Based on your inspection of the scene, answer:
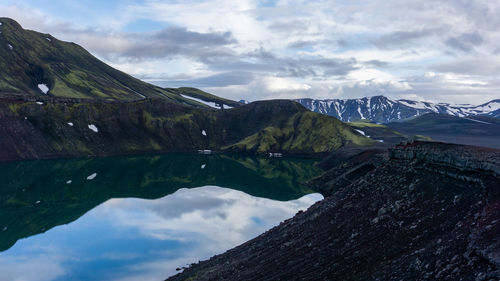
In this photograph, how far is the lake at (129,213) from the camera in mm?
49906

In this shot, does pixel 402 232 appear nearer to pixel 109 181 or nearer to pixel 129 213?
pixel 129 213

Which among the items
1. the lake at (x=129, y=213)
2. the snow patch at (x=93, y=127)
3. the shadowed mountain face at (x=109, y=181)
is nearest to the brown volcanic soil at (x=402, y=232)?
the lake at (x=129, y=213)

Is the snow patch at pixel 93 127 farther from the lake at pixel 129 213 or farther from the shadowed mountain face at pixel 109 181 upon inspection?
the lake at pixel 129 213

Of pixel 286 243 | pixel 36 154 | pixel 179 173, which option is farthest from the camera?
pixel 36 154

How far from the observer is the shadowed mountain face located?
76.9 m

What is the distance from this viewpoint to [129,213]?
77.8 metres

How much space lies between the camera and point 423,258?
2394cm

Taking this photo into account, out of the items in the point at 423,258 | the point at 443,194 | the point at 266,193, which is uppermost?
the point at 443,194

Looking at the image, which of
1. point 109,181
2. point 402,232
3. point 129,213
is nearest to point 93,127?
point 109,181

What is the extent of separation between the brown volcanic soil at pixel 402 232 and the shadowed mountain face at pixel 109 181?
44.9 m

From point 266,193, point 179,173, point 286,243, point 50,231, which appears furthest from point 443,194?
point 179,173

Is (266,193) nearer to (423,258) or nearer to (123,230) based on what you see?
(123,230)

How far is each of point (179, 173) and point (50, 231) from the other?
72.5 metres

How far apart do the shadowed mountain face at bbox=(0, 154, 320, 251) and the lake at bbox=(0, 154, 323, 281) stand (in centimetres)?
27
